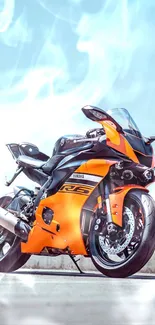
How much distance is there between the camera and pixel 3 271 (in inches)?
145

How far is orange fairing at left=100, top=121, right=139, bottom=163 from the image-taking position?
3176mm

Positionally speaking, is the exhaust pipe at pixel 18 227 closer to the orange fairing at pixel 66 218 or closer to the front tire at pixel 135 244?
the orange fairing at pixel 66 218

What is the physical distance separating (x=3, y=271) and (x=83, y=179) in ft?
2.57

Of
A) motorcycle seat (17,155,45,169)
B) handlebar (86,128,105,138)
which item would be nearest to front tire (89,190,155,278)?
handlebar (86,128,105,138)

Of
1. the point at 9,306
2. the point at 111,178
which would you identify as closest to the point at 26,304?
the point at 9,306

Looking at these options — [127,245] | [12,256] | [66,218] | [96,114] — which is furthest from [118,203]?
[12,256]

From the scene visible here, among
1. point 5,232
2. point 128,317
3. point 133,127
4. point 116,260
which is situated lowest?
point 128,317

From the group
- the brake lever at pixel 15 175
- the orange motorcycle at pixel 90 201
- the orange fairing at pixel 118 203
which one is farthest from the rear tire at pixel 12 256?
the orange fairing at pixel 118 203

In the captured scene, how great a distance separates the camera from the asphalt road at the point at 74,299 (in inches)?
90.4

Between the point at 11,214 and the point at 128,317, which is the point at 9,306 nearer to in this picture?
the point at 128,317

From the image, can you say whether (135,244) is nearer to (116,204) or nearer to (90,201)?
(116,204)

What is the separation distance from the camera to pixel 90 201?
3230 millimetres

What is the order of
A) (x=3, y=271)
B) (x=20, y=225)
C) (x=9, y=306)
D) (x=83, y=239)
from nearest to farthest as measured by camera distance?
(x=9, y=306)
(x=83, y=239)
(x=20, y=225)
(x=3, y=271)

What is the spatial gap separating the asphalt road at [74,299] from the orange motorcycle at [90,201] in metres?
0.12
